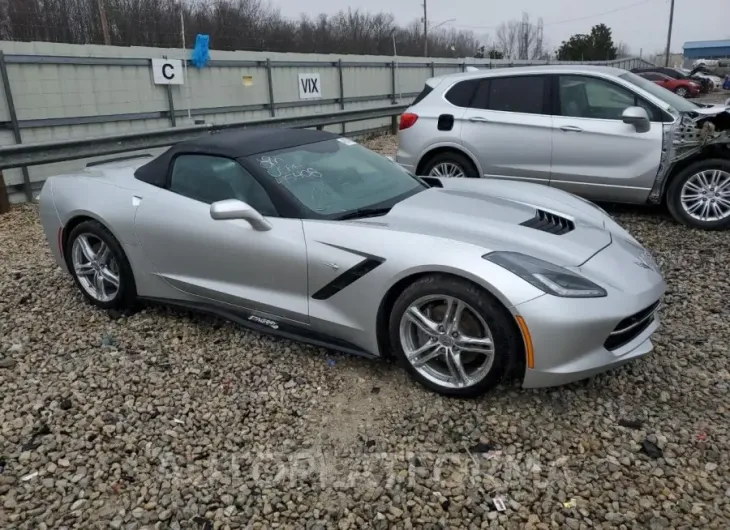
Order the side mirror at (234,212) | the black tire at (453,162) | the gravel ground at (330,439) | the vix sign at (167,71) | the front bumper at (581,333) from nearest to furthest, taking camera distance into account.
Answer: the gravel ground at (330,439) < the front bumper at (581,333) < the side mirror at (234,212) < the black tire at (453,162) < the vix sign at (167,71)

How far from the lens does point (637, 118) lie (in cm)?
562

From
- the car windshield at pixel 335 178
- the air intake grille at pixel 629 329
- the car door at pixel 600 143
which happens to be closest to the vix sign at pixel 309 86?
the car door at pixel 600 143

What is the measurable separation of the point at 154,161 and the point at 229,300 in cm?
127

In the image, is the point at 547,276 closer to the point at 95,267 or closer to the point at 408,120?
the point at 95,267

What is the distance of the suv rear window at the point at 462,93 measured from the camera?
6824 mm

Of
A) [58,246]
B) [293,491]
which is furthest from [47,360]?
[293,491]

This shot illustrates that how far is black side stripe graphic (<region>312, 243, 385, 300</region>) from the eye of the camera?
312cm

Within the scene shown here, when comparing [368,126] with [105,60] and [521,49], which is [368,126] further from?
[521,49]

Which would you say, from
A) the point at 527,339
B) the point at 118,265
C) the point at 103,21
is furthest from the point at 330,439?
the point at 103,21

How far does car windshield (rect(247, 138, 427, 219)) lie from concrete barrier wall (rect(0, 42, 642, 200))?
585 cm

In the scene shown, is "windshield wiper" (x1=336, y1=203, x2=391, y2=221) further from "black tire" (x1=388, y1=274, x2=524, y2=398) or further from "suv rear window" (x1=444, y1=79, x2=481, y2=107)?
"suv rear window" (x1=444, y1=79, x2=481, y2=107)

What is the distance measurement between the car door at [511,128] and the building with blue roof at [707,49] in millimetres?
79815

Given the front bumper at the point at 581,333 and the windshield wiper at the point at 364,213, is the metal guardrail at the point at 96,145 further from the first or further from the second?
the front bumper at the point at 581,333

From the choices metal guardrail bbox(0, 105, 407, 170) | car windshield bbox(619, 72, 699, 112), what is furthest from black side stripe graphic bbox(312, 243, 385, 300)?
metal guardrail bbox(0, 105, 407, 170)
